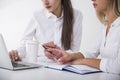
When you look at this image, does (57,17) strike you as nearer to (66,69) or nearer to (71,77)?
(66,69)

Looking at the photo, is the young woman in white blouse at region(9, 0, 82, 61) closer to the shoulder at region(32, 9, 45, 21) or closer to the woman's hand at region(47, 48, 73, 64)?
the shoulder at region(32, 9, 45, 21)

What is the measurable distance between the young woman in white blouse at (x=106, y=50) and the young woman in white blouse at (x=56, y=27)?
388 mm

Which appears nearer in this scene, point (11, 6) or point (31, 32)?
point (31, 32)

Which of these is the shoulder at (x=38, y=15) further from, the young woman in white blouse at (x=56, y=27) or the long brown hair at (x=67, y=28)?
the long brown hair at (x=67, y=28)

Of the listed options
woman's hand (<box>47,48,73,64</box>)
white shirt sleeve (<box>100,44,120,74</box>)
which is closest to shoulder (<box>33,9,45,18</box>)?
woman's hand (<box>47,48,73,64</box>)

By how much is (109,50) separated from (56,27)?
26.9 inches

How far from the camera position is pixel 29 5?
2.79m

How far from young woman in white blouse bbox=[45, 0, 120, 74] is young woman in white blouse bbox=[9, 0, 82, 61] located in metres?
0.39

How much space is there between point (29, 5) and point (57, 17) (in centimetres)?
97

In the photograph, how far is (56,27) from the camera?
6.20ft

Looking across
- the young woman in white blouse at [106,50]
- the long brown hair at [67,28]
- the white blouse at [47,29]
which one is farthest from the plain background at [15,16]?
the young woman in white blouse at [106,50]

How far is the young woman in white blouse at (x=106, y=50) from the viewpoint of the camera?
3.69ft

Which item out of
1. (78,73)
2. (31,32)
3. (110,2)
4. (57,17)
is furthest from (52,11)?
(78,73)

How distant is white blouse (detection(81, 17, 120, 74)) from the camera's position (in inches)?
43.4
